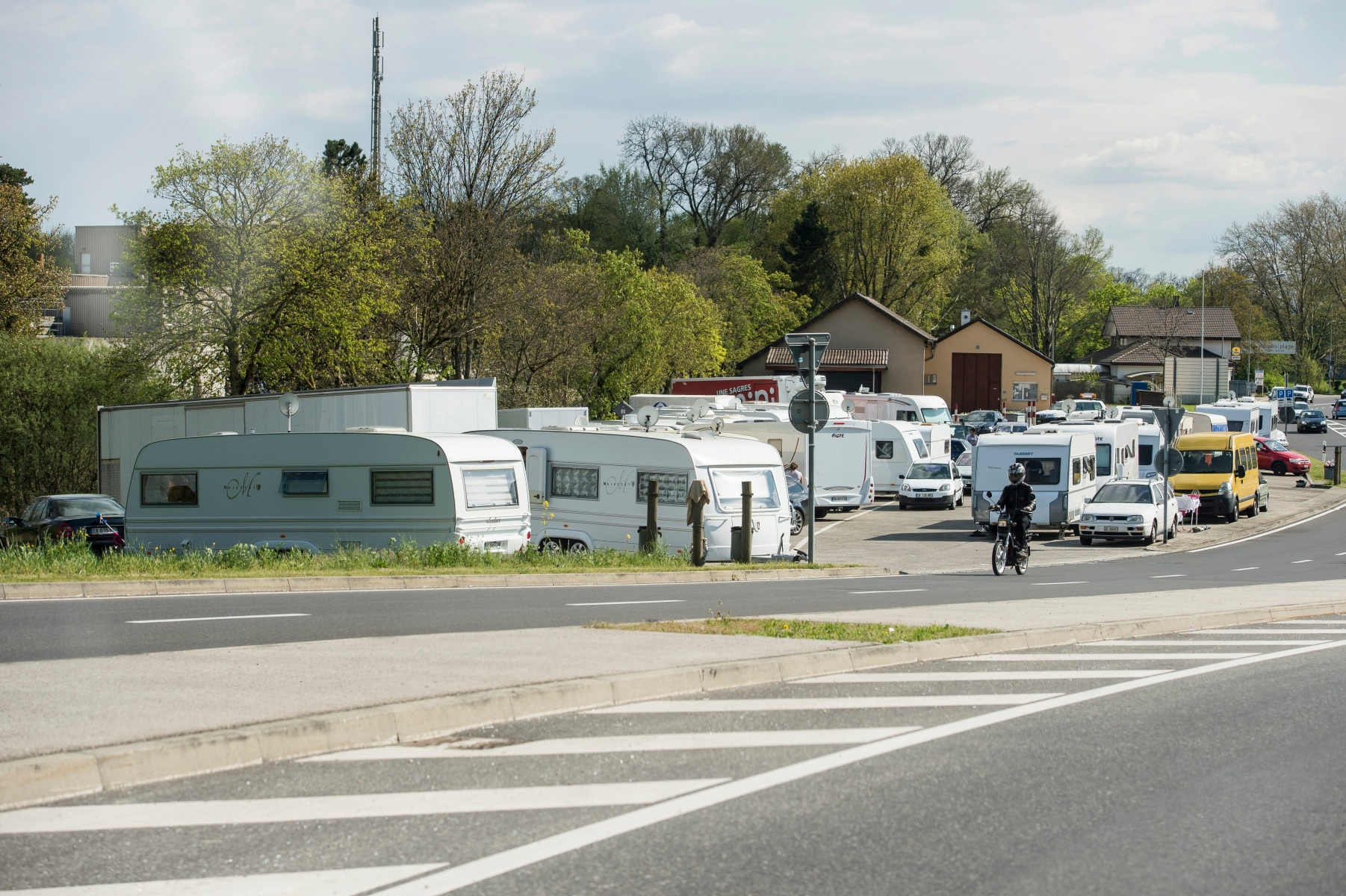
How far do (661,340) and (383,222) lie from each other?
87.9 feet

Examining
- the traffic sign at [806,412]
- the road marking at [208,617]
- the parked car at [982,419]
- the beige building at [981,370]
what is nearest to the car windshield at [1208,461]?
the traffic sign at [806,412]

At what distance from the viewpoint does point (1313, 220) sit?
332 feet

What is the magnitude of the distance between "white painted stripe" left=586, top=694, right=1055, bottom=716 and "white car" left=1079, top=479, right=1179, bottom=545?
25.8m

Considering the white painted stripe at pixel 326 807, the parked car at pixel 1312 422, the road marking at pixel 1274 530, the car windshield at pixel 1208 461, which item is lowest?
the road marking at pixel 1274 530

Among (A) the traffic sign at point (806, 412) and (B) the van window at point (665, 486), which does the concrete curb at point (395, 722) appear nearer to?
(A) the traffic sign at point (806, 412)

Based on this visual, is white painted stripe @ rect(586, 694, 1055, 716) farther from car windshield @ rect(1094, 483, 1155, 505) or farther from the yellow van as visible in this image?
the yellow van

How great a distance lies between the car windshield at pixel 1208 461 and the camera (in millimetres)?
41500

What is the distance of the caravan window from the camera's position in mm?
21156

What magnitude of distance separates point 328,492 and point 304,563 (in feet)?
14.2

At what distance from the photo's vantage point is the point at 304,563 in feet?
57.8

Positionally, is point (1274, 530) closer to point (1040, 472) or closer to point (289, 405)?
point (1040, 472)

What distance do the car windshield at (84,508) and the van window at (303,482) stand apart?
810cm

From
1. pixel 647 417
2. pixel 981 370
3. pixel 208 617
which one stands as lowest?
→ pixel 208 617

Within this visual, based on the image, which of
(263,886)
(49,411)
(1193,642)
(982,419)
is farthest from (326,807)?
(982,419)
